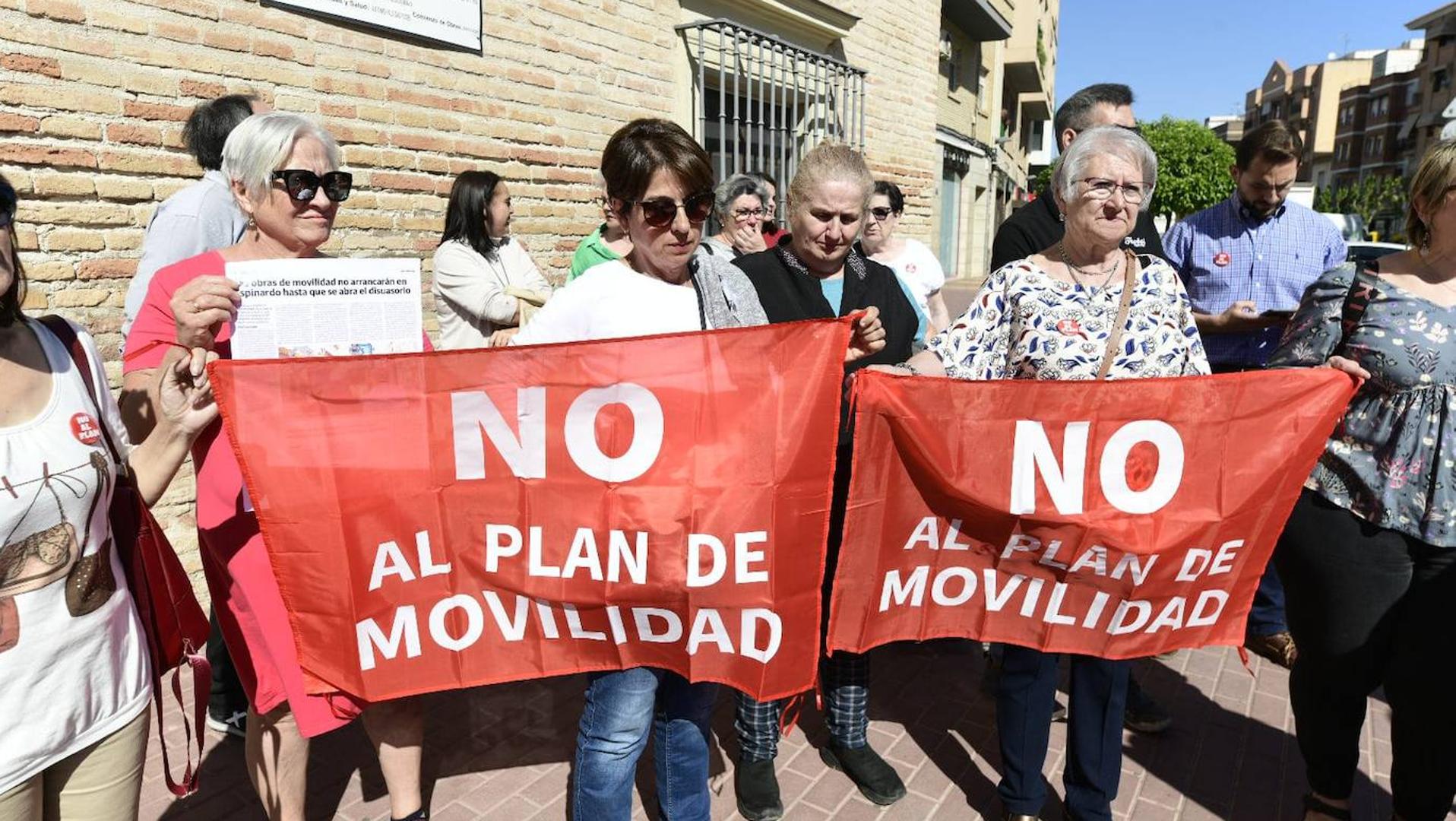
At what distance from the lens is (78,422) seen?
165 centimetres

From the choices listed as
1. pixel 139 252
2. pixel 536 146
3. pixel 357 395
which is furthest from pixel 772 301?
pixel 536 146

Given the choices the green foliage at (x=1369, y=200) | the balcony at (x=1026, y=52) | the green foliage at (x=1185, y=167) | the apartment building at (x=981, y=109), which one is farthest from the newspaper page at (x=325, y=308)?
the green foliage at (x=1369, y=200)

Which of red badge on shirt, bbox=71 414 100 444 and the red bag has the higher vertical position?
red badge on shirt, bbox=71 414 100 444

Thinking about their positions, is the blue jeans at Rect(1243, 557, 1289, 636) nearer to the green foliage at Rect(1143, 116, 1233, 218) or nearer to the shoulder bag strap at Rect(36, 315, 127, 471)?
the shoulder bag strap at Rect(36, 315, 127, 471)

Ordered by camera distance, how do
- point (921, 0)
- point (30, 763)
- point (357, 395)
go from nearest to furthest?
point (30, 763)
point (357, 395)
point (921, 0)

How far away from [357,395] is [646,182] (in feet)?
2.83

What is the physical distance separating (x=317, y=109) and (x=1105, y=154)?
405 centimetres

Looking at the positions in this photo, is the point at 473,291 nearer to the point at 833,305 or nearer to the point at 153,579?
the point at 833,305

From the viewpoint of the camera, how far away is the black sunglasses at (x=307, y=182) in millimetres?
2088

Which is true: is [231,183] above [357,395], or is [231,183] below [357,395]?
above

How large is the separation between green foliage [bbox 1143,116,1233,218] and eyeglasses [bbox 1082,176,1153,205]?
41692mm

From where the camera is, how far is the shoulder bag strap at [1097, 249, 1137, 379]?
2.46m

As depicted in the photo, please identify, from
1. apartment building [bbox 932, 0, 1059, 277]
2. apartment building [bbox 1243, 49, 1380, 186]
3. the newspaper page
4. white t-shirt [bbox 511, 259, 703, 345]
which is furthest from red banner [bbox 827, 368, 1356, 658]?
apartment building [bbox 1243, 49, 1380, 186]

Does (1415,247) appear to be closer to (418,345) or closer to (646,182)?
(646,182)
